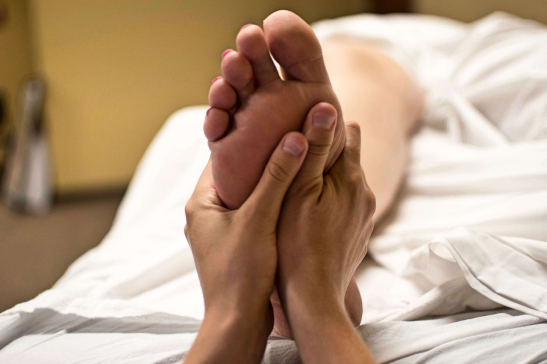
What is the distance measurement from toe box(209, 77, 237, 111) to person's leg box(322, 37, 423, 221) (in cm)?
28

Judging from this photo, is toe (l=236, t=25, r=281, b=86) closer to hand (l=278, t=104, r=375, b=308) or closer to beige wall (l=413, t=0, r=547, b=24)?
hand (l=278, t=104, r=375, b=308)

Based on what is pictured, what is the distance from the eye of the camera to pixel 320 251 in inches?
19.3

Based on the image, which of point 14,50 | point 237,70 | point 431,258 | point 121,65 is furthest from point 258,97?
point 14,50

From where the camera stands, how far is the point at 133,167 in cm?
262

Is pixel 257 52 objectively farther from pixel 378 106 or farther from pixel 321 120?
pixel 378 106

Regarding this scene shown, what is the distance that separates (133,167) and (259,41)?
7.39 feet

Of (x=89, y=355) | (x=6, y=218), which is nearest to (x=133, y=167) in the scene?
(x=6, y=218)

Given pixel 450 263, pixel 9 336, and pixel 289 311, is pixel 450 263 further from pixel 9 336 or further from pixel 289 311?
pixel 9 336

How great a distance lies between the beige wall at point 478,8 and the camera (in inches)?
64.4

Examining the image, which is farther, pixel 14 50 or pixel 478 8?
pixel 14 50

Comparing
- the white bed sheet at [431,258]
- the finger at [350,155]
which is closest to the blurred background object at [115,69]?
the white bed sheet at [431,258]

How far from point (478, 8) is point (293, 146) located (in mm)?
1657

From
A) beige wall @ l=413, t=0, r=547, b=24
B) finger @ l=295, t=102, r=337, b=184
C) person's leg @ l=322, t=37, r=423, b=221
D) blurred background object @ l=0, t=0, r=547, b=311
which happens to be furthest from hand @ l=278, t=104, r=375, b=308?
blurred background object @ l=0, t=0, r=547, b=311

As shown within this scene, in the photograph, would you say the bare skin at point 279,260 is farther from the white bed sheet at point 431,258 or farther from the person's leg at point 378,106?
the person's leg at point 378,106
